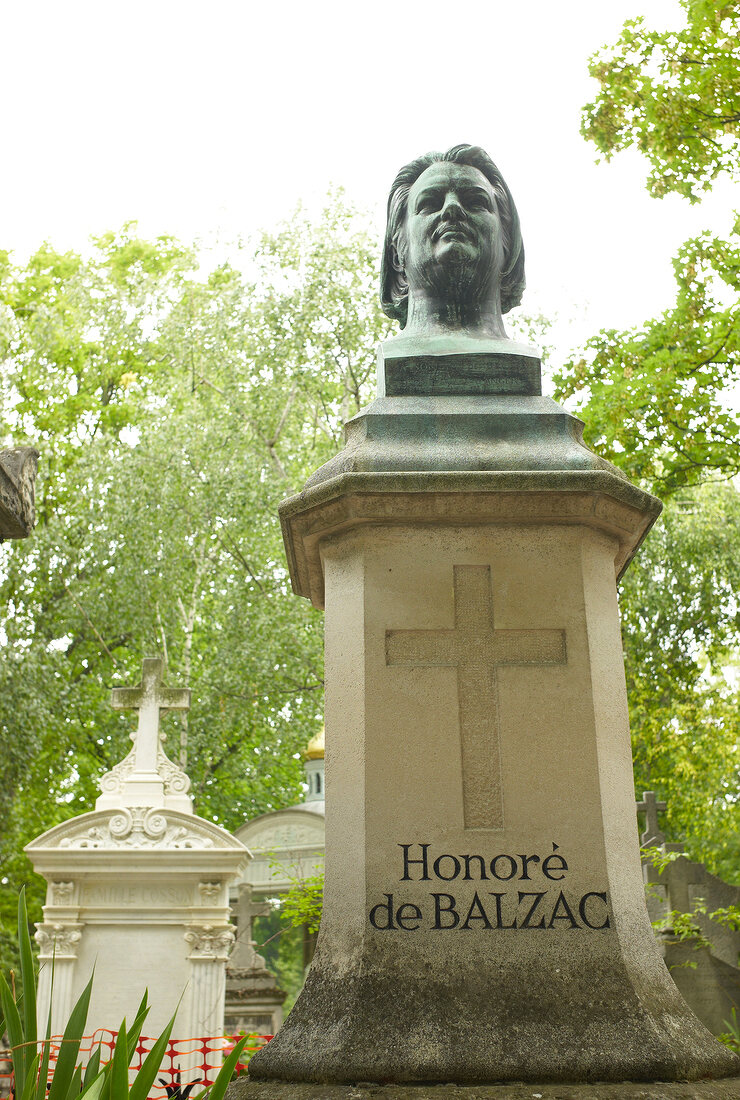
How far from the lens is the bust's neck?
15.2 ft

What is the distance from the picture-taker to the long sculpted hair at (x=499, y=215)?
188 inches

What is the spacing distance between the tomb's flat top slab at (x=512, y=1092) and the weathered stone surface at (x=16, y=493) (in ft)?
9.50

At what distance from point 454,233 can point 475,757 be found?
7.48 ft

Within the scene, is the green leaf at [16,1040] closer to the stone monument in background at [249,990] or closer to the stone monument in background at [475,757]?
the stone monument in background at [475,757]

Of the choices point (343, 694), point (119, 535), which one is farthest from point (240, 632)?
point (343, 694)

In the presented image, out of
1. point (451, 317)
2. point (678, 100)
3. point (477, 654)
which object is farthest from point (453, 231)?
point (678, 100)

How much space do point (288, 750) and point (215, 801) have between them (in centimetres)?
395

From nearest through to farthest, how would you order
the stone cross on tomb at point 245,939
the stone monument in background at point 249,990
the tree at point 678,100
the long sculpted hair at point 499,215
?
1. the long sculpted hair at point 499,215
2. the tree at point 678,100
3. the stone monument in background at point 249,990
4. the stone cross on tomb at point 245,939

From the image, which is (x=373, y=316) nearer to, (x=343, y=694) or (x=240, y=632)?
(x=240, y=632)

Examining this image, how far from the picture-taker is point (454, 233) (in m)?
4.56

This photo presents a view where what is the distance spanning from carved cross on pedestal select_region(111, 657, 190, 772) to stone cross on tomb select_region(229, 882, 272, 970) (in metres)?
6.20

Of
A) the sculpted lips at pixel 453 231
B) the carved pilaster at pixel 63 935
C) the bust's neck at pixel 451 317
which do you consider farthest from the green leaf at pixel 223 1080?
the carved pilaster at pixel 63 935

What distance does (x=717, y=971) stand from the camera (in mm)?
13328

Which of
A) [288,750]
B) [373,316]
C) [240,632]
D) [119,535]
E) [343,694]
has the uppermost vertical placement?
[373,316]
